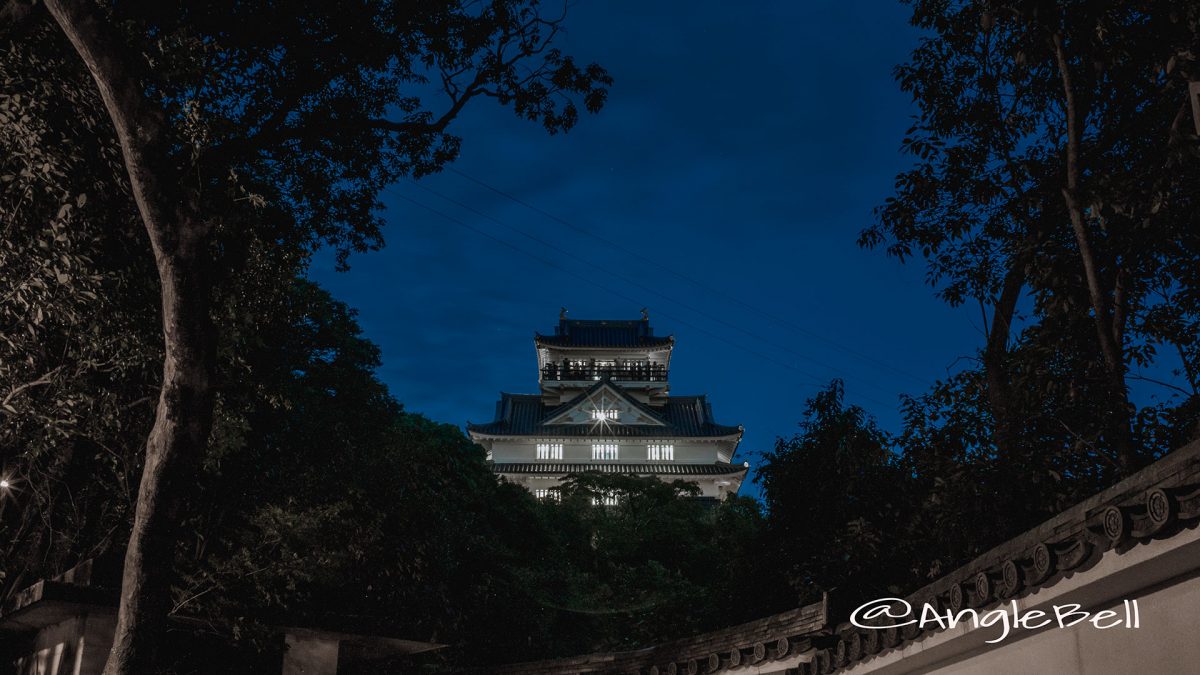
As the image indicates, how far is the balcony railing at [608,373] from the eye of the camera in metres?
53.7

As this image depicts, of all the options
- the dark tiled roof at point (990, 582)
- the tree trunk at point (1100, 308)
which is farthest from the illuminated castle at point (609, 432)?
the tree trunk at point (1100, 308)

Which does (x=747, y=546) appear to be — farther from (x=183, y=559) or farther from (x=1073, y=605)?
(x=1073, y=605)

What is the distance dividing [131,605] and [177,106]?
4.12m

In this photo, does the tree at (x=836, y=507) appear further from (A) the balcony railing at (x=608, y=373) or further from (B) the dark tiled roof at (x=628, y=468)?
(A) the balcony railing at (x=608, y=373)

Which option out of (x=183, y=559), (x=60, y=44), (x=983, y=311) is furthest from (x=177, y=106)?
(x=983, y=311)

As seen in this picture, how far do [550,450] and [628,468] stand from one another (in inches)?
189

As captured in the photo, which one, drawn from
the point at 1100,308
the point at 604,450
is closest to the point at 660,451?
the point at 604,450

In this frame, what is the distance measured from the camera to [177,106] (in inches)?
289

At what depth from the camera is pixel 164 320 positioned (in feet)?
18.3

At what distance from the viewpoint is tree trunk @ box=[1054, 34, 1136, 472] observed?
7105mm

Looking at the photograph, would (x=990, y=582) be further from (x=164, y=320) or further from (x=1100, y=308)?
(x=164, y=320)

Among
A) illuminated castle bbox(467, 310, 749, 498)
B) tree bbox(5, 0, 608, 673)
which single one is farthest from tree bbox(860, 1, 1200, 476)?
illuminated castle bbox(467, 310, 749, 498)

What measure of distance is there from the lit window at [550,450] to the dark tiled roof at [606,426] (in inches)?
37.1

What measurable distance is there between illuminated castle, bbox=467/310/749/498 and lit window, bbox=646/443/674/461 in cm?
6
